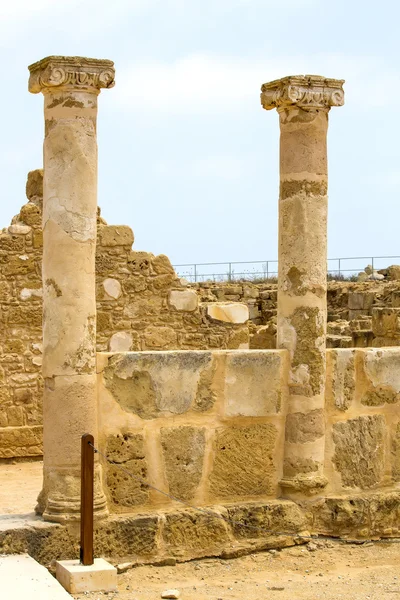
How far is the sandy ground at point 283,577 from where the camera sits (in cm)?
624

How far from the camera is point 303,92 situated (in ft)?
24.0

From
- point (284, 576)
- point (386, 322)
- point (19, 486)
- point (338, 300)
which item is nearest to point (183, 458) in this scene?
point (284, 576)

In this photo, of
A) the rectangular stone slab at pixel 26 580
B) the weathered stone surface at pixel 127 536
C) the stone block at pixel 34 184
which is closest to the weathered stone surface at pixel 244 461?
the weathered stone surface at pixel 127 536

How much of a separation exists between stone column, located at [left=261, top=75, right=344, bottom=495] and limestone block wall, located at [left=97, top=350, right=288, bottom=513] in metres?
0.13

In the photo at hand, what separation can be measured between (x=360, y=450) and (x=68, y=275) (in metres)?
2.52

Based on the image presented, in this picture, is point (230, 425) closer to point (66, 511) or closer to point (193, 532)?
point (193, 532)

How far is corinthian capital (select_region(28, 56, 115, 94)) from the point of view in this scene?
258 inches

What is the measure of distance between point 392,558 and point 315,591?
1.00 meters

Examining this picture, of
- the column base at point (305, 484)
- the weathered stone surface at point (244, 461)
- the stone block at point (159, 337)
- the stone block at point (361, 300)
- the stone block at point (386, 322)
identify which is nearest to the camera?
the weathered stone surface at point (244, 461)

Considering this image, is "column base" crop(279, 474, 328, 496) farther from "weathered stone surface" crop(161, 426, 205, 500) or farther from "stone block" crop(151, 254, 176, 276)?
"stone block" crop(151, 254, 176, 276)

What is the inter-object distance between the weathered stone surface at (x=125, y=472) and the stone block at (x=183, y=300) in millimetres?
4564

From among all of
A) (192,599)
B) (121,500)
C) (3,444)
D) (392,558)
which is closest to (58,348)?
(121,500)

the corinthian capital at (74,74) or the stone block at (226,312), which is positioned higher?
the corinthian capital at (74,74)

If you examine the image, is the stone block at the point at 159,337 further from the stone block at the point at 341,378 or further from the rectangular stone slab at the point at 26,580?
the rectangular stone slab at the point at 26,580
